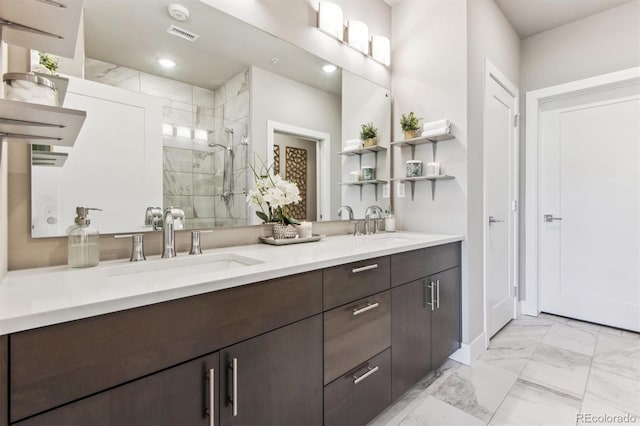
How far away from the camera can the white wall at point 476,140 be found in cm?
217

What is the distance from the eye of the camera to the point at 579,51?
2777 mm

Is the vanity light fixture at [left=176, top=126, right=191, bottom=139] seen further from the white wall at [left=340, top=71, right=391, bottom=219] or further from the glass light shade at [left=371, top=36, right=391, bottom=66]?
the glass light shade at [left=371, top=36, right=391, bottom=66]

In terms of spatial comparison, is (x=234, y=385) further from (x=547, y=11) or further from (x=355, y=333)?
(x=547, y=11)

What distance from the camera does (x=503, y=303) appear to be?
8.94 feet

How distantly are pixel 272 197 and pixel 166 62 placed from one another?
2.61 feet

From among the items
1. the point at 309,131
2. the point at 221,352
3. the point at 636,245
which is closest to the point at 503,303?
the point at 636,245

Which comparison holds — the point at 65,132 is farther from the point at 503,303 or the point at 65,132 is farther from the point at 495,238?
the point at 503,303

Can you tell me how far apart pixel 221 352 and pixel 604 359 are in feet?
8.72

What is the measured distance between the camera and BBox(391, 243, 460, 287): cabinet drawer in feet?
5.23

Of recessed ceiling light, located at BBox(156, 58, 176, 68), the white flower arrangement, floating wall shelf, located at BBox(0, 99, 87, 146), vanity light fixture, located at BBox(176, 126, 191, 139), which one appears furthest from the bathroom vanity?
recessed ceiling light, located at BBox(156, 58, 176, 68)

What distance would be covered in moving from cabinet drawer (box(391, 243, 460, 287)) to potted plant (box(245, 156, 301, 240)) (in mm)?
587

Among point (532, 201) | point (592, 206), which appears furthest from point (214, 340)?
point (592, 206)

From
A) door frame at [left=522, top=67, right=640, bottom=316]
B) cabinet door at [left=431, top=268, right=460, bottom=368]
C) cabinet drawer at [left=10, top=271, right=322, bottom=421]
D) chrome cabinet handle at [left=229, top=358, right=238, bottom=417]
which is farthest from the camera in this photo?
door frame at [left=522, top=67, right=640, bottom=316]

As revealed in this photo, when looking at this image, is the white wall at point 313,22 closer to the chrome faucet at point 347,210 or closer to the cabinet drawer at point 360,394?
the chrome faucet at point 347,210
